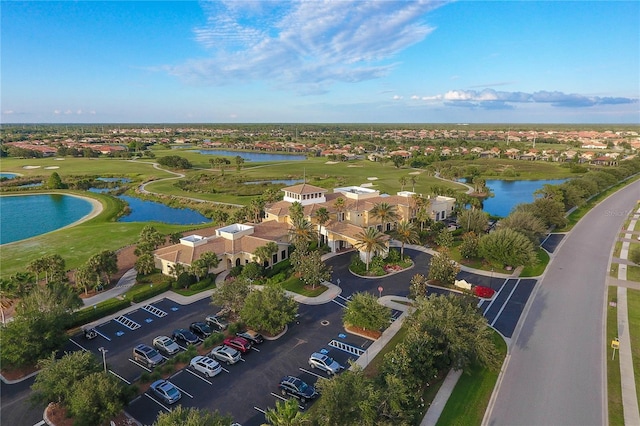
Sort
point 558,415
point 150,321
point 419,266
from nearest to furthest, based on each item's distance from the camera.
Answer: point 558,415
point 150,321
point 419,266

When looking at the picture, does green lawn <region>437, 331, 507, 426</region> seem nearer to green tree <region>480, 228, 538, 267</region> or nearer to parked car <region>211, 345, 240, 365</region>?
parked car <region>211, 345, 240, 365</region>

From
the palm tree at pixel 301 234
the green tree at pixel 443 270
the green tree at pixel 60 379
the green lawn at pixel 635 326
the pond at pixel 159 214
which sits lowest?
the pond at pixel 159 214

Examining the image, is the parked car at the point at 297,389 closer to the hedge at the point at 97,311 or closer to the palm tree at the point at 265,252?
the palm tree at the point at 265,252

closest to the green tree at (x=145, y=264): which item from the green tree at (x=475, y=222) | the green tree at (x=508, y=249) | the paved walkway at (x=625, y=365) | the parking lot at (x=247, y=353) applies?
the parking lot at (x=247, y=353)

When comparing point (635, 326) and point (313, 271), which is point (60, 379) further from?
point (635, 326)

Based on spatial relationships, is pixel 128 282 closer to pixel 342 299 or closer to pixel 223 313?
pixel 223 313

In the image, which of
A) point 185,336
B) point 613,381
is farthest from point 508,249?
point 185,336

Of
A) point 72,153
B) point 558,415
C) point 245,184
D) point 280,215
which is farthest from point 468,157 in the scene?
point 72,153
